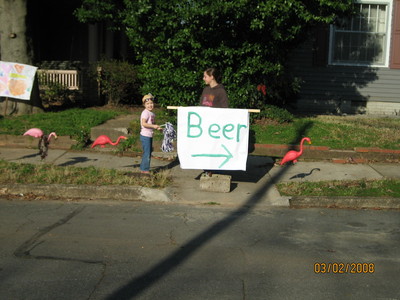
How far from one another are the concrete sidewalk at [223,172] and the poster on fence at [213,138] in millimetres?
483

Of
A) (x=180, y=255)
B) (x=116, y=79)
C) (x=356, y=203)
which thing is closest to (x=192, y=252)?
(x=180, y=255)

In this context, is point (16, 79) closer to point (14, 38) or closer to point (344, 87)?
point (14, 38)

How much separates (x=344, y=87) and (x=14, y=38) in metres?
10.0

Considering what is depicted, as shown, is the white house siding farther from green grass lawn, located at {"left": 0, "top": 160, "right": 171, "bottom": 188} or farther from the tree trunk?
green grass lawn, located at {"left": 0, "top": 160, "right": 171, "bottom": 188}

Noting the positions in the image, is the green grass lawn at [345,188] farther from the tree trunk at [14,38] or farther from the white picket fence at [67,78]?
the white picket fence at [67,78]

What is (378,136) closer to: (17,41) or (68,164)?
(68,164)

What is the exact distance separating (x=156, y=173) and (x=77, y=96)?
24.1ft

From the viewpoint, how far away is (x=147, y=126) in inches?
320

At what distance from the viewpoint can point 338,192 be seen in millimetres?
7938

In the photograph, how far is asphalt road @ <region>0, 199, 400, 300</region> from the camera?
4.72 m

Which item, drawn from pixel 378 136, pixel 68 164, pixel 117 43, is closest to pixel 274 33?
pixel 378 136
